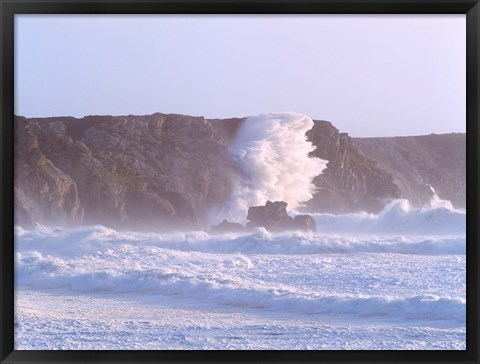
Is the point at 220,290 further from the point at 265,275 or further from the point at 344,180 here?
the point at 344,180

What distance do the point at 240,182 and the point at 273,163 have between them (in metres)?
0.24

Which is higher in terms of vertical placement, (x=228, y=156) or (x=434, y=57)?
(x=434, y=57)

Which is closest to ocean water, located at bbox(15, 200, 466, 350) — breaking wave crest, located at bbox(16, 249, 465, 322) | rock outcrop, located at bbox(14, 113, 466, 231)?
breaking wave crest, located at bbox(16, 249, 465, 322)

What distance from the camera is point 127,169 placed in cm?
488

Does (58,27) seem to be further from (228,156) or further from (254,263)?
(254,263)

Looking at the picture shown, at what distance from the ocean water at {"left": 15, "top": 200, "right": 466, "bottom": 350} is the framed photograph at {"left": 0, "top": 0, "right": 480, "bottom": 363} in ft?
0.03

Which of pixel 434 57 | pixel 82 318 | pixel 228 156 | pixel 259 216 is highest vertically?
pixel 434 57

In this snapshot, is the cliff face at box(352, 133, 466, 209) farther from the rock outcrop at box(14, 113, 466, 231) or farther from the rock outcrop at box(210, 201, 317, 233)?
the rock outcrop at box(210, 201, 317, 233)

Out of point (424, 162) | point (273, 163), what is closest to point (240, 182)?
point (273, 163)

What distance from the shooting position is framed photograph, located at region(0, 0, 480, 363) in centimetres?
466

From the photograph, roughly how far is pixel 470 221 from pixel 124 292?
215cm

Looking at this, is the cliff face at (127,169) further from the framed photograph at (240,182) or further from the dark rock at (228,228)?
the dark rock at (228,228)

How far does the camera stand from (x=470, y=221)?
4297 mm

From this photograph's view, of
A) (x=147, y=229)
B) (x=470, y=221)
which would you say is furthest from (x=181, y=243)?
(x=470, y=221)
